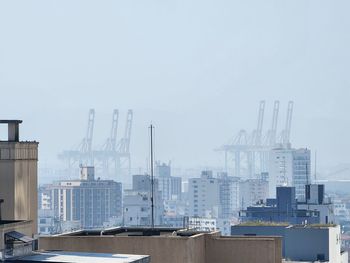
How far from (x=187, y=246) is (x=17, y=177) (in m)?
1.74

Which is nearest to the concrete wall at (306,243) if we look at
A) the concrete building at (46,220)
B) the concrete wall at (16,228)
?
the concrete wall at (16,228)

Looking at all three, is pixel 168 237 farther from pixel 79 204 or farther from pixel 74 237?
pixel 79 204

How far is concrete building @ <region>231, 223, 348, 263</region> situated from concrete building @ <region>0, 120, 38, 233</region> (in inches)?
1115

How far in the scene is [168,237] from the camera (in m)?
13.7

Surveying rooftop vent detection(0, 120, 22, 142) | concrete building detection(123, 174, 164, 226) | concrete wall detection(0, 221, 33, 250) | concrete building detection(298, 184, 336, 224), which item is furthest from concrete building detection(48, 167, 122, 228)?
concrete wall detection(0, 221, 33, 250)

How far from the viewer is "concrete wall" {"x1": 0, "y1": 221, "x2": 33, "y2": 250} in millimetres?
12363

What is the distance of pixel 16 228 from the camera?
1314cm

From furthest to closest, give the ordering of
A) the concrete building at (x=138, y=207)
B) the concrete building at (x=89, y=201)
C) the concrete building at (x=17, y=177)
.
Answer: the concrete building at (x=89, y=201)
the concrete building at (x=138, y=207)
the concrete building at (x=17, y=177)

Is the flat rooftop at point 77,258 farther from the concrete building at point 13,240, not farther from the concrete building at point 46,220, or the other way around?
the concrete building at point 46,220

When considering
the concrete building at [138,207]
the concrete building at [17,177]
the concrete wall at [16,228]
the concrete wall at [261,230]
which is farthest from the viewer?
the concrete building at [138,207]

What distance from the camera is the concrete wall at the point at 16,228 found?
1236 cm

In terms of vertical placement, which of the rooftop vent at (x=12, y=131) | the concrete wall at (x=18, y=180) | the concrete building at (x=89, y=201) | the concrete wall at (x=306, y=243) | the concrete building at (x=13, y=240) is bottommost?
the concrete wall at (x=306, y=243)

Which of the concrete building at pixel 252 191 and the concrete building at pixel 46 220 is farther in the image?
the concrete building at pixel 252 191

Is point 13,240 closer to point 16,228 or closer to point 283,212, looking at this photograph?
point 16,228
